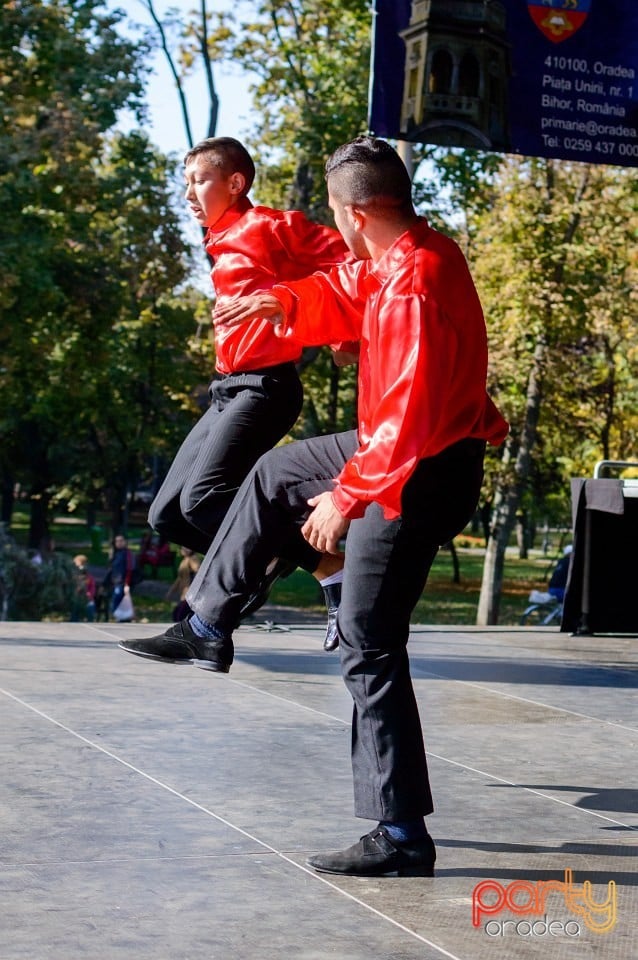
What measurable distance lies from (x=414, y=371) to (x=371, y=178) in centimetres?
69

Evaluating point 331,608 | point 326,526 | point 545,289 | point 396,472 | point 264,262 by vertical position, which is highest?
point 545,289

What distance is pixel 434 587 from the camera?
43844 millimetres

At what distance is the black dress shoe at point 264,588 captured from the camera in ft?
15.3

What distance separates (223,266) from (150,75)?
70.6ft

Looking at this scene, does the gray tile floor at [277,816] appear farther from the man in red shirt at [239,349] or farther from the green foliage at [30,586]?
the green foliage at [30,586]

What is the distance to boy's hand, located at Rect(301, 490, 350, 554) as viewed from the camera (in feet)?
12.6

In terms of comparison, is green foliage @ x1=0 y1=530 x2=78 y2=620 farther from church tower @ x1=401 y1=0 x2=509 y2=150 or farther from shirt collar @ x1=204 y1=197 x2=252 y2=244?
shirt collar @ x1=204 y1=197 x2=252 y2=244

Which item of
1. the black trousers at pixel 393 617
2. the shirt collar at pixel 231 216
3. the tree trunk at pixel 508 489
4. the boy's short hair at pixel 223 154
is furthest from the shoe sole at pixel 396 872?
the tree trunk at pixel 508 489

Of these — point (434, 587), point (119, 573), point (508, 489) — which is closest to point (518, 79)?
point (119, 573)

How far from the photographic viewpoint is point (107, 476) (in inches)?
1724

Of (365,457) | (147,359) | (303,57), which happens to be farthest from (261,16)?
(365,457)

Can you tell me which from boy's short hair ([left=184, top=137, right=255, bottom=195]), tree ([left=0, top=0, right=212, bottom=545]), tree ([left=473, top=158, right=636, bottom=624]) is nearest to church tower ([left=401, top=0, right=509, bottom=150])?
boy's short hair ([left=184, top=137, right=255, bottom=195])

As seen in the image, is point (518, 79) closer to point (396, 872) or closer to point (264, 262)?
point (264, 262)

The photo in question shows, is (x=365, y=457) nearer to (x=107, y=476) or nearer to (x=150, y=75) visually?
(x=150, y=75)
